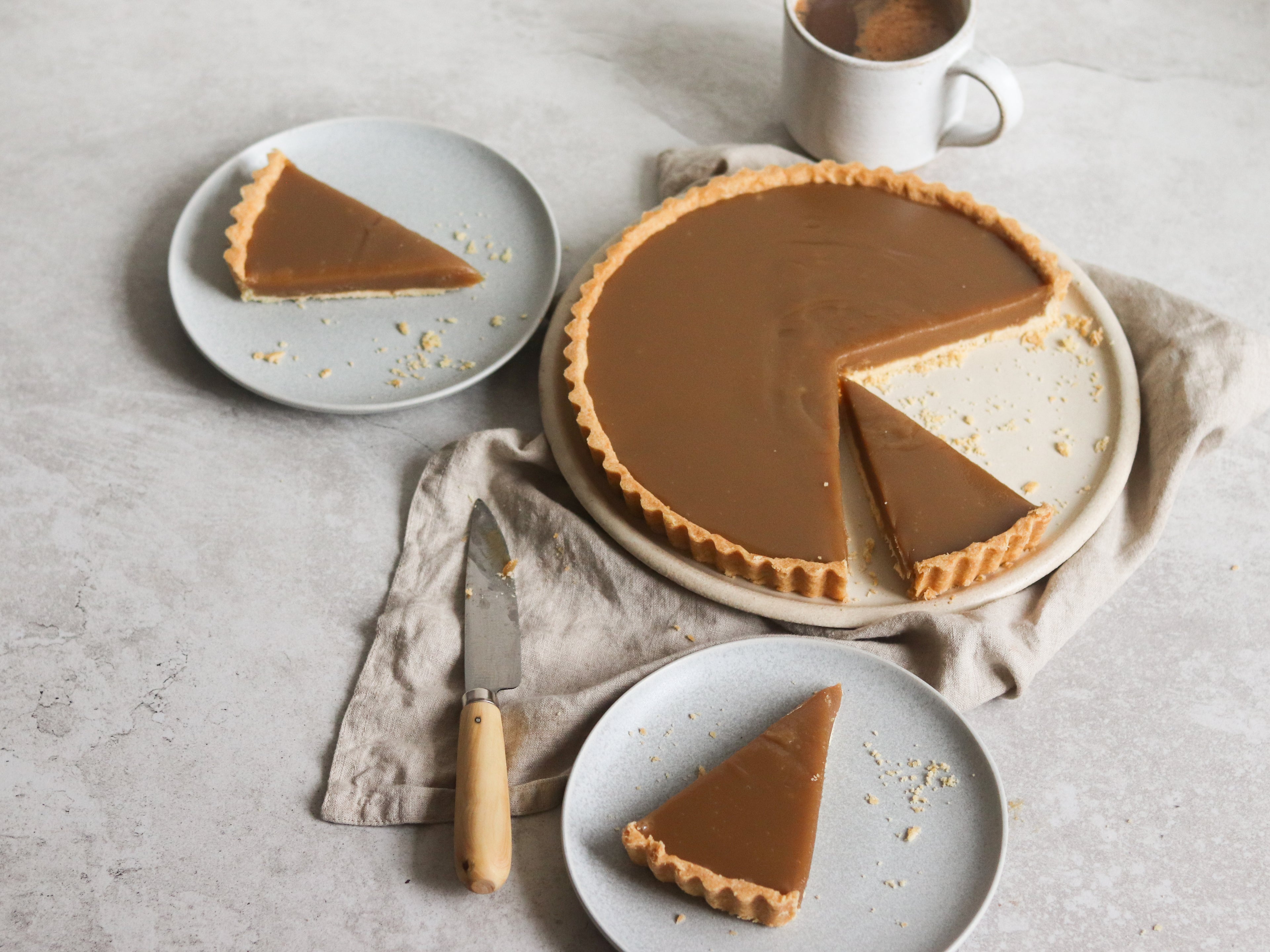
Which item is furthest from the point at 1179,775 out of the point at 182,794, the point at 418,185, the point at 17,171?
the point at 17,171

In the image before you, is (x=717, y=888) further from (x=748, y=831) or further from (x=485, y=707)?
(x=485, y=707)

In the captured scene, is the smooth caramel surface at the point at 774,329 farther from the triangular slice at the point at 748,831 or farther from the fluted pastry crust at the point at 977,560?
the triangular slice at the point at 748,831

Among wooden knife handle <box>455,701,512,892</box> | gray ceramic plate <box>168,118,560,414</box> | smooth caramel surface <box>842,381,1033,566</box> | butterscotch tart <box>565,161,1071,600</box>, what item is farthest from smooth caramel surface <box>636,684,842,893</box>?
gray ceramic plate <box>168,118,560,414</box>

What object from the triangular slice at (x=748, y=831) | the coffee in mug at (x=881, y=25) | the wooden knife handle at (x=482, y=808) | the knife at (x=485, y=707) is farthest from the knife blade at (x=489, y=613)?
the coffee in mug at (x=881, y=25)

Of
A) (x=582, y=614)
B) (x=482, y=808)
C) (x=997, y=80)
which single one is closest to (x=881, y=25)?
(x=997, y=80)

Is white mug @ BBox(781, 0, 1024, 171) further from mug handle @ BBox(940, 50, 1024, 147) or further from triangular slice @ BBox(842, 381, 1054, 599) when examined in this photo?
triangular slice @ BBox(842, 381, 1054, 599)

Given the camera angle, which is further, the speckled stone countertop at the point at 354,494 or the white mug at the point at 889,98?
the white mug at the point at 889,98
